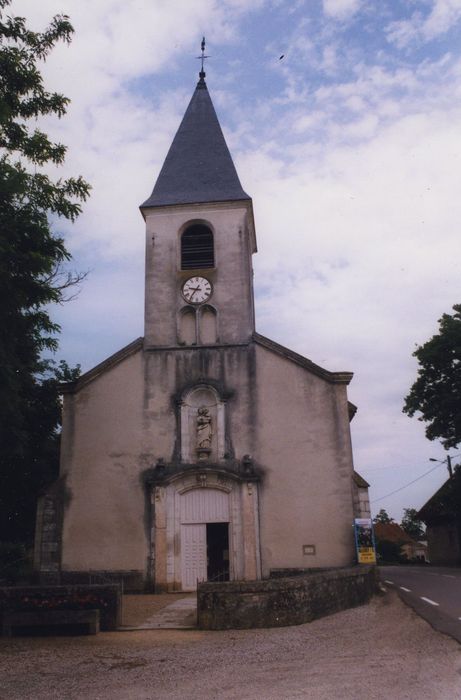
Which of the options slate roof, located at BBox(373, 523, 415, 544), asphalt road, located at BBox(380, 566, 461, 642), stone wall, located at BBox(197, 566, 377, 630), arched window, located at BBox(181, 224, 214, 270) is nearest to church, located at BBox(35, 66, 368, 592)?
arched window, located at BBox(181, 224, 214, 270)

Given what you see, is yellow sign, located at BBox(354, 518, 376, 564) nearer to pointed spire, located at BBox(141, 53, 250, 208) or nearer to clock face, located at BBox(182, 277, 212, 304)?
clock face, located at BBox(182, 277, 212, 304)

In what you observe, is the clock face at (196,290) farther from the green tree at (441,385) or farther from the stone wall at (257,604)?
the green tree at (441,385)

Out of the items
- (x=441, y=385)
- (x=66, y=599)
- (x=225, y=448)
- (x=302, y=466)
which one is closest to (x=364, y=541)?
(x=302, y=466)

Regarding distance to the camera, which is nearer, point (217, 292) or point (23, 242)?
point (23, 242)

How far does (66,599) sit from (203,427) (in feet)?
27.7

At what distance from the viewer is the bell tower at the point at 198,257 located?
19.9 metres

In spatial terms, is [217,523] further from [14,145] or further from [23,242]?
[14,145]

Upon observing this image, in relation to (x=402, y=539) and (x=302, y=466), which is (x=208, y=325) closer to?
(x=302, y=466)

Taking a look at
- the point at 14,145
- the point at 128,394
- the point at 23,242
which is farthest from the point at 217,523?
the point at 14,145

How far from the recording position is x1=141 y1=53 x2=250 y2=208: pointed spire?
21.7m

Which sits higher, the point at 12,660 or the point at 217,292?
the point at 217,292

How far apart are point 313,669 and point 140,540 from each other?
36.2ft

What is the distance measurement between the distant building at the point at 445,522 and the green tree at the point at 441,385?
2.23 metres

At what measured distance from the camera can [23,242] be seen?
11719mm
